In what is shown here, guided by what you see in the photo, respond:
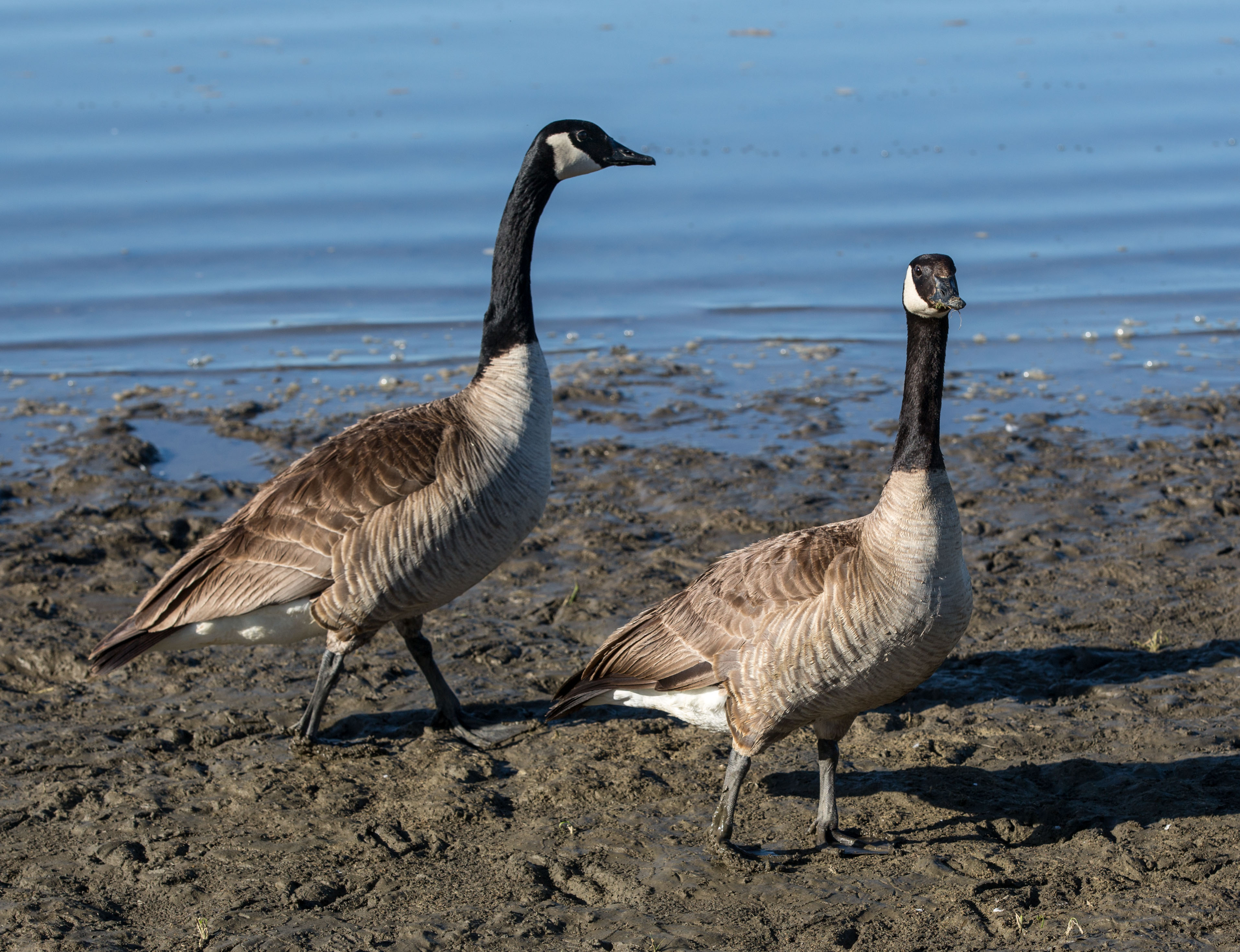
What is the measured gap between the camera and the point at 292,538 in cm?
605

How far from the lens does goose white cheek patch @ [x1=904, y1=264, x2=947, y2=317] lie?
15.9ft

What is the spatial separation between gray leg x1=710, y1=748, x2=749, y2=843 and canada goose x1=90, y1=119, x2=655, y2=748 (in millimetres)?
1440

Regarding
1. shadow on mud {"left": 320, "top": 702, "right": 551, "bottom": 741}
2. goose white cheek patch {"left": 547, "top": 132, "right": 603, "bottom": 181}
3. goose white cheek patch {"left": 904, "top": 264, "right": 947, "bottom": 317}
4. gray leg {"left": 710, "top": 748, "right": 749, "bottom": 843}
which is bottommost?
shadow on mud {"left": 320, "top": 702, "right": 551, "bottom": 741}

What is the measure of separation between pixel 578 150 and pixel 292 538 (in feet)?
8.42

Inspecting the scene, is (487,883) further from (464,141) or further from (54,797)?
(464,141)

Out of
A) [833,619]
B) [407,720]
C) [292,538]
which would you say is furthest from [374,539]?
[833,619]

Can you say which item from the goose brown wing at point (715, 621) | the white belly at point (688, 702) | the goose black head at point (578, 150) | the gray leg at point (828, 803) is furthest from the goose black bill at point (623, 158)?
the gray leg at point (828, 803)

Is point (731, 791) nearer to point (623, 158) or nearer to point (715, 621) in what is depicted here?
point (715, 621)

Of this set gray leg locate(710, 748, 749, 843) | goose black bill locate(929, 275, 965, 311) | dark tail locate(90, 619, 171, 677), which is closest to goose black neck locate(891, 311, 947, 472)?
goose black bill locate(929, 275, 965, 311)

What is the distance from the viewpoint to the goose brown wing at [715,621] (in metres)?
4.98

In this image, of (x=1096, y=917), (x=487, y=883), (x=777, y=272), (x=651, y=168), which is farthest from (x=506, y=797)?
(x=651, y=168)

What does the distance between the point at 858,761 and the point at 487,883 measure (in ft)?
6.31

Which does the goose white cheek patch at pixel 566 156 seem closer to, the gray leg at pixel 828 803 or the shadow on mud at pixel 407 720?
the shadow on mud at pixel 407 720

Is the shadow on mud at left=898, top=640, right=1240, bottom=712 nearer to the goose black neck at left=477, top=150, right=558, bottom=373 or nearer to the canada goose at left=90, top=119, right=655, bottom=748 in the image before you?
the canada goose at left=90, top=119, right=655, bottom=748
